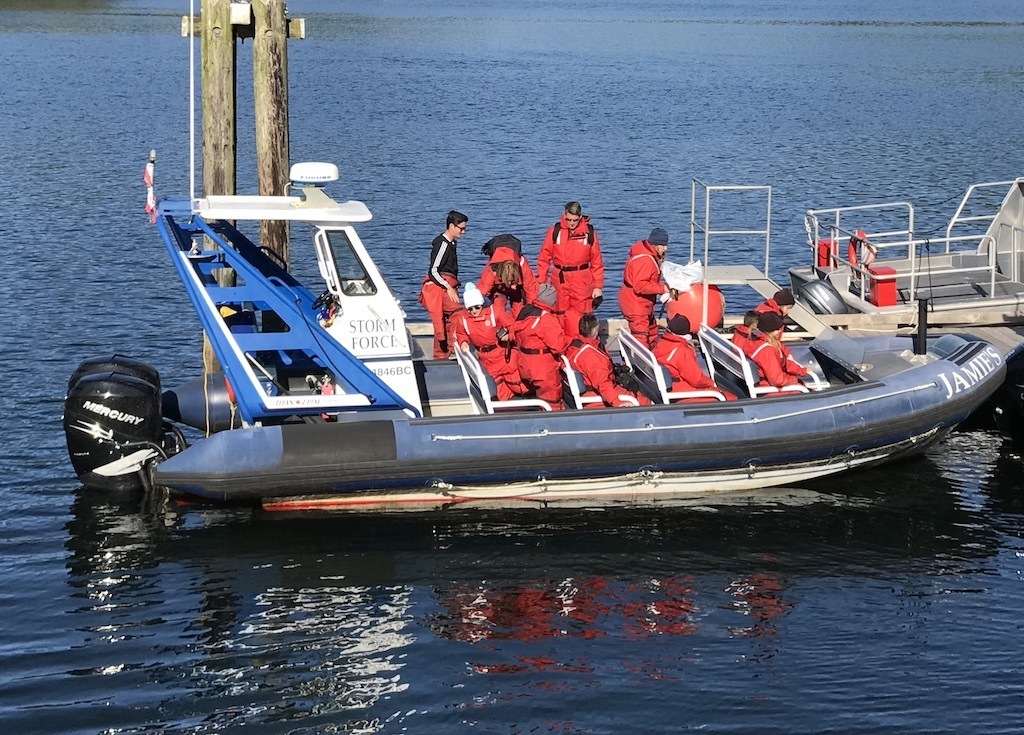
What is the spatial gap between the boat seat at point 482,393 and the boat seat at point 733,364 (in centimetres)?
165

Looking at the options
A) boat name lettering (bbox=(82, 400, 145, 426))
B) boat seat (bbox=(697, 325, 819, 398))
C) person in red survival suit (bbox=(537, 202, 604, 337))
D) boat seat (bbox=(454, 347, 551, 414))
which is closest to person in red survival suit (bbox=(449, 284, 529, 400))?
boat seat (bbox=(454, 347, 551, 414))

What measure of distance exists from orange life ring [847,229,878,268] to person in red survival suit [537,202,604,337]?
350 cm

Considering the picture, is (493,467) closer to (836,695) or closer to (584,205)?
(836,695)

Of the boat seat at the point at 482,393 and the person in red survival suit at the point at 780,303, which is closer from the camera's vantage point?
the boat seat at the point at 482,393

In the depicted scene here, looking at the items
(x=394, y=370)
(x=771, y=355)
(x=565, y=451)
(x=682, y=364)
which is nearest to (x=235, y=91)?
(x=394, y=370)

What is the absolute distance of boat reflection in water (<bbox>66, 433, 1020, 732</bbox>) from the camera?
27.7 feet

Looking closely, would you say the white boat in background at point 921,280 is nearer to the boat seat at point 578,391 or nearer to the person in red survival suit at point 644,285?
the person in red survival suit at point 644,285

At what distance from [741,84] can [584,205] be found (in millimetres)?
17978

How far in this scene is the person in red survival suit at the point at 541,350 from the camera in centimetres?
1093

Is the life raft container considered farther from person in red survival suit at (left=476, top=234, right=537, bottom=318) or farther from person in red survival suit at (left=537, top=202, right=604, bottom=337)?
person in red survival suit at (left=476, top=234, right=537, bottom=318)

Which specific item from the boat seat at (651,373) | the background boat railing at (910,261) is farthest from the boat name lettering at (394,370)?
the background boat railing at (910,261)

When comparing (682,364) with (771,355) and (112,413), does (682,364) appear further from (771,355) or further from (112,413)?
(112,413)

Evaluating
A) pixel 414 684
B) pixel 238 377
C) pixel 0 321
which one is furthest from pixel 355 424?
pixel 0 321

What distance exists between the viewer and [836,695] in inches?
328
